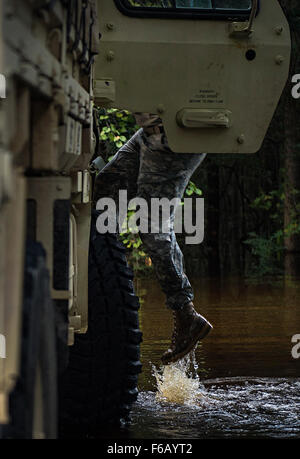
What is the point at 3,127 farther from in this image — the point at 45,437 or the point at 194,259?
the point at 194,259

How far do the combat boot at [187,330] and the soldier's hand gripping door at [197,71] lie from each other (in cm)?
109

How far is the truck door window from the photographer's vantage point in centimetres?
609

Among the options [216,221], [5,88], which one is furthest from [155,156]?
[216,221]

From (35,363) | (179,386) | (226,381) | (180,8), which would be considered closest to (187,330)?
(179,386)

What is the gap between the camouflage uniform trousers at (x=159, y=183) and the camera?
666 cm

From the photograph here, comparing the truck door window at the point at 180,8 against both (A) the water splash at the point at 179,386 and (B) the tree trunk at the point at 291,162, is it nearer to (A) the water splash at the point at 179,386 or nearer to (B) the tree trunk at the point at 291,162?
(A) the water splash at the point at 179,386

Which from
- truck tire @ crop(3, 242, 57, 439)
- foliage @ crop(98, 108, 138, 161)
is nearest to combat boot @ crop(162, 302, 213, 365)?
truck tire @ crop(3, 242, 57, 439)

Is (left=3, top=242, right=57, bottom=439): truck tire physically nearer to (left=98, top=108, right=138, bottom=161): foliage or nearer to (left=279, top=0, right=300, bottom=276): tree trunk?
(left=98, top=108, right=138, bottom=161): foliage

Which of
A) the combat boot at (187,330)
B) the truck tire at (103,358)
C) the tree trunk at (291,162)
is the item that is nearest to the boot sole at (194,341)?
the combat boot at (187,330)

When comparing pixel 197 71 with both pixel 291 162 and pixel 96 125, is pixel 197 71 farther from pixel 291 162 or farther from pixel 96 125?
pixel 291 162

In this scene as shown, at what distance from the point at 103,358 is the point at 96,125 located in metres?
1.13

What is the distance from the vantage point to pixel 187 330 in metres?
6.68

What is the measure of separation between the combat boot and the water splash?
13 centimetres

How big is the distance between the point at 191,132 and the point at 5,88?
11.0 ft
